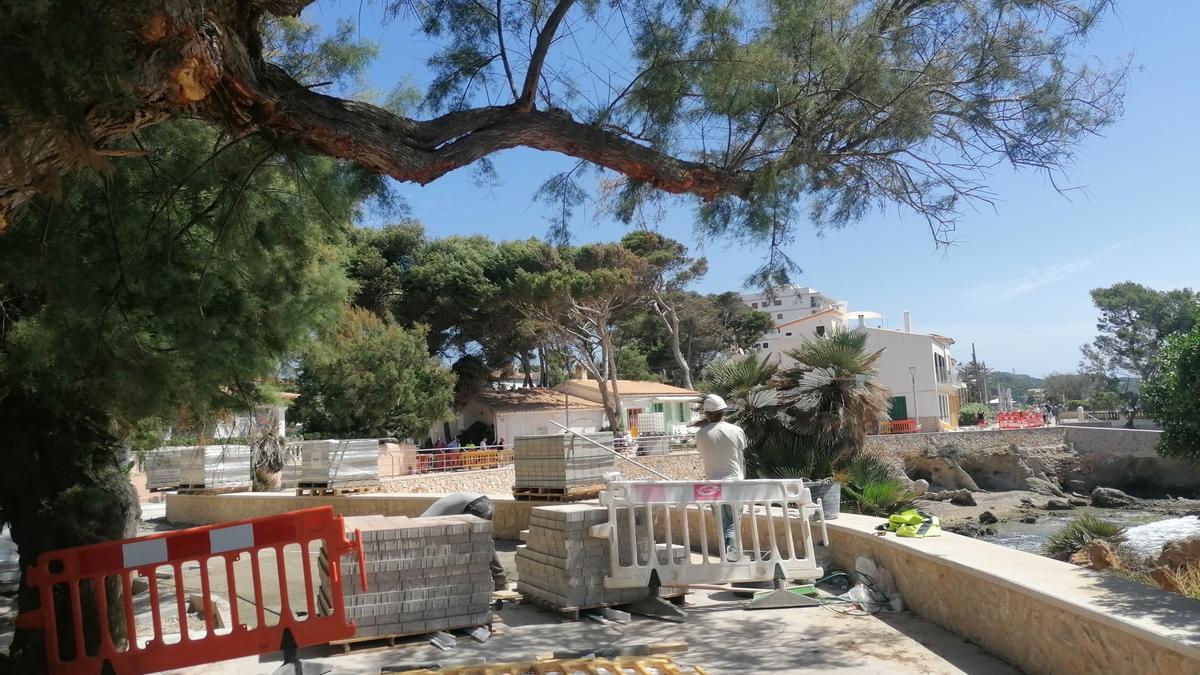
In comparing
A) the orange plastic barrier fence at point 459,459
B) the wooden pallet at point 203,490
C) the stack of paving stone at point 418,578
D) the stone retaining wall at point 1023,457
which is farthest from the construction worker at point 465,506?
the stone retaining wall at point 1023,457

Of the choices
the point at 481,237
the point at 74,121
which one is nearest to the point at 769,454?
the point at 74,121

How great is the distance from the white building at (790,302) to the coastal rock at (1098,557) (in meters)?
3.60

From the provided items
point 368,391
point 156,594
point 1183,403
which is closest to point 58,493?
point 156,594

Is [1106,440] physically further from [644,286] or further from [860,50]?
[860,50]

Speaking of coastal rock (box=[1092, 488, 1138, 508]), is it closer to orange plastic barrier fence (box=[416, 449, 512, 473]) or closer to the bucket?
orange plastic barrier fence (box=[416, 449, 512, 473])

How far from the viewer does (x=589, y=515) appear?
6723 millimetres

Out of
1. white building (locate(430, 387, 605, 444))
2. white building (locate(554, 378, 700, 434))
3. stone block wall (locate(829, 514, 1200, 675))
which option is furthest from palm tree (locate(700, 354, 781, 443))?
white building (locate(554, 378, 700, 434))

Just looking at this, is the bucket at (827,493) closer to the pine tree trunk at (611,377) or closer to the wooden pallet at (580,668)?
the wooden pallet at (580,668)

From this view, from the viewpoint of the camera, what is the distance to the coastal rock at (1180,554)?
690 cm

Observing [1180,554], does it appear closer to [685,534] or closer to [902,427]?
[685,534]

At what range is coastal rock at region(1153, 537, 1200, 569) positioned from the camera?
6.90m

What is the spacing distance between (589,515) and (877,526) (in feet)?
9.23

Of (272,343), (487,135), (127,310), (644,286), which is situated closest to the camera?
(487,135)

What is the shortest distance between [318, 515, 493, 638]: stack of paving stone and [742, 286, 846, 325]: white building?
3.16 m
